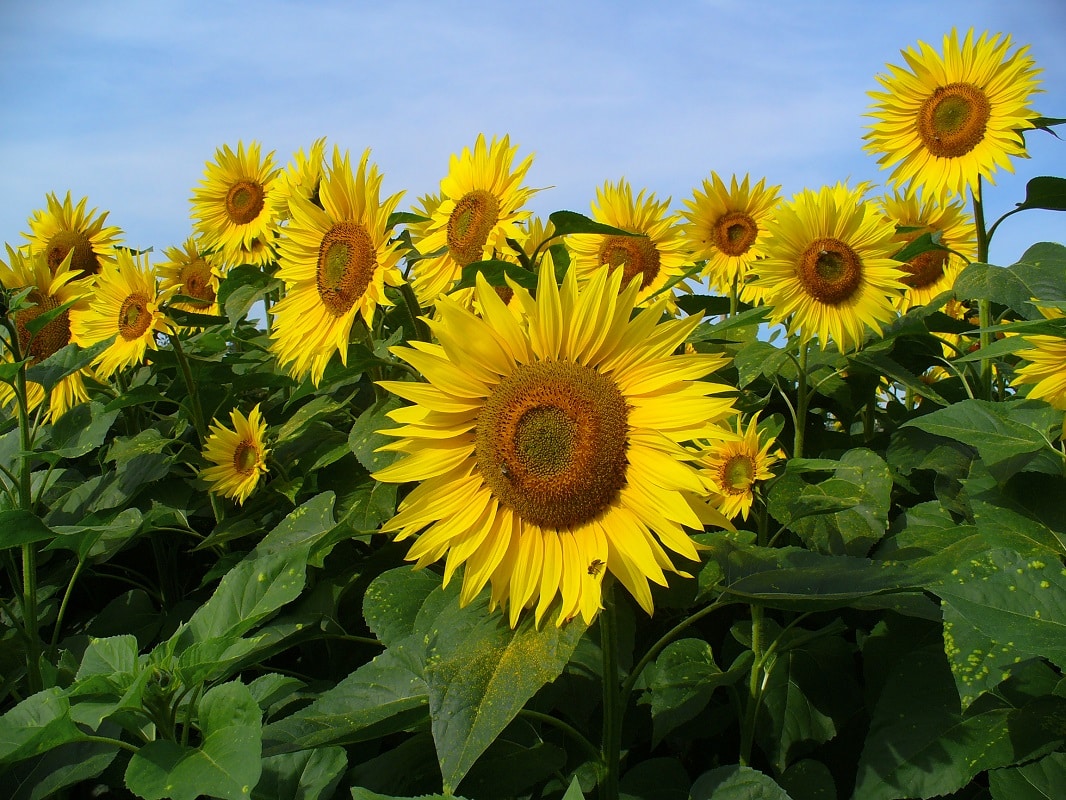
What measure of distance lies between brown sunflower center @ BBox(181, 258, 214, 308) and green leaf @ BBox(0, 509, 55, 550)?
269cm

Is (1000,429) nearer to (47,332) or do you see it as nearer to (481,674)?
(481,674)

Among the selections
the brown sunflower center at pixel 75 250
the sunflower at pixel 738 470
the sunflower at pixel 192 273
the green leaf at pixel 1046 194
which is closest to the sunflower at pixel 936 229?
the green leaf at pixel 1046 194

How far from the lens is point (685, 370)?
1.57 m

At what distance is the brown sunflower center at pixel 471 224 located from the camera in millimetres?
2717

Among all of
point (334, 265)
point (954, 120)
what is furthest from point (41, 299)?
point (954, 120)

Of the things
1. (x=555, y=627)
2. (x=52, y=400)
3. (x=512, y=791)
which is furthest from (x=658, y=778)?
(x=52, y=400)

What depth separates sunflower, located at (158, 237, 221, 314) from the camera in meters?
4.76

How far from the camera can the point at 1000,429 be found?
6.88ft

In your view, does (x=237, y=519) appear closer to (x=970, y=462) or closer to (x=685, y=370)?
(x=685, y=370)

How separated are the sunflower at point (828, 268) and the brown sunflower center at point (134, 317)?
2117mm

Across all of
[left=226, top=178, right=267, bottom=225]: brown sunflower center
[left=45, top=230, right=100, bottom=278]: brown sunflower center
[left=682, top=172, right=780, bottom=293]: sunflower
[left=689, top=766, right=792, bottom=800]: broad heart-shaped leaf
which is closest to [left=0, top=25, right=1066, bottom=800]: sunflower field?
[left=689, top=766, right=792, bottom=800]: broad heart-shaped leaf

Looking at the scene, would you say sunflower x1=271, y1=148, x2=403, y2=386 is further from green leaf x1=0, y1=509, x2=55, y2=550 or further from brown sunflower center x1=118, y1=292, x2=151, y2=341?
brown sunflower center x1=118, y1=292, x2=151, y2=341

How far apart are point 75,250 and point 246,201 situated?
3.35ft

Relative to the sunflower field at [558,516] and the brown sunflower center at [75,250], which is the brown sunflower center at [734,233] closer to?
the sunflower field at [558,516]
